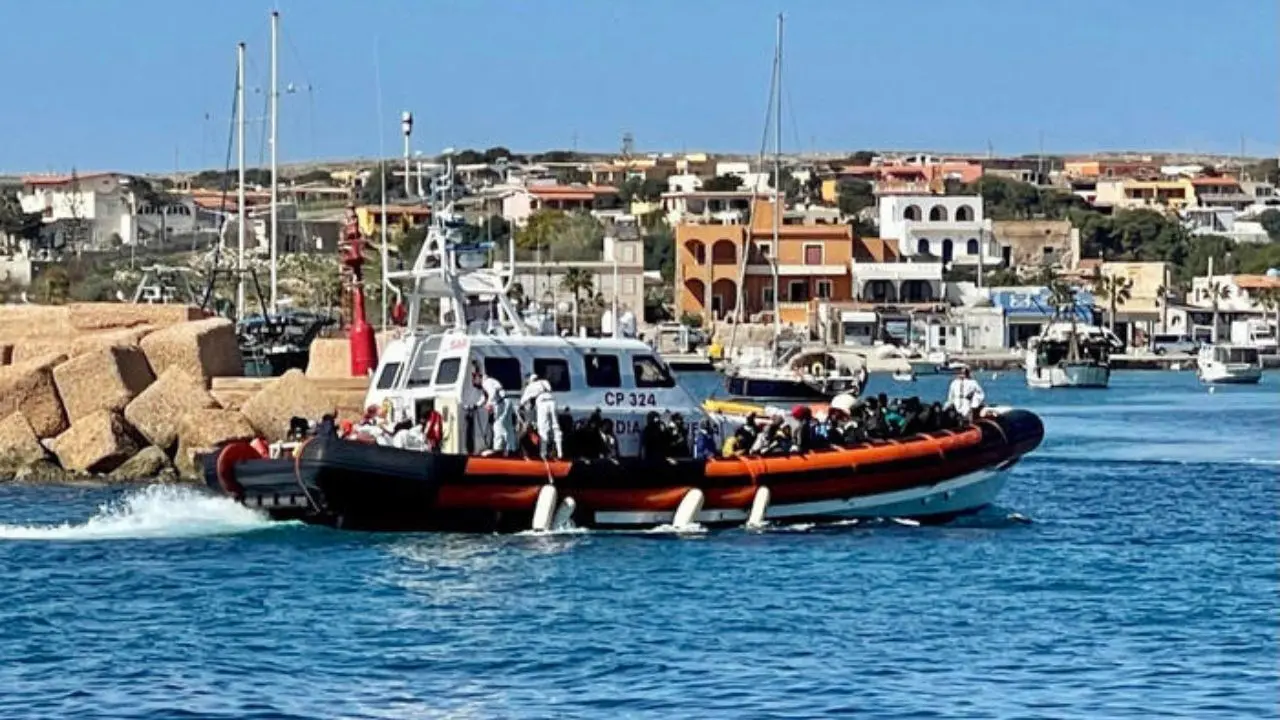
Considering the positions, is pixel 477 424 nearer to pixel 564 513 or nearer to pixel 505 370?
pixel 505 370

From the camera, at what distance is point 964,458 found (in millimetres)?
30203

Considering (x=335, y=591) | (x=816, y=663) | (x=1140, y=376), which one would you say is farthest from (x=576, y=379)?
(x=1140, y=376)

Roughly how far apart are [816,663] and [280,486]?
8910 mm

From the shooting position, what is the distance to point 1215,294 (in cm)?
13112

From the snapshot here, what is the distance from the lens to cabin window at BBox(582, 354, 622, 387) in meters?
29.3

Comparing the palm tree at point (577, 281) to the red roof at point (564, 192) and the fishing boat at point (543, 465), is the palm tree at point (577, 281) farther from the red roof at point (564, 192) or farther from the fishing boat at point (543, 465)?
the fishing boat at point (543, 465)

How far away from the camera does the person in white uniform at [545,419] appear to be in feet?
91.0

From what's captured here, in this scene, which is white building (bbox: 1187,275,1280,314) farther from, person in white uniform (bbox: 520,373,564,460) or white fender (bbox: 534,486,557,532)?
white fender (bbox: 534,486,557,532)

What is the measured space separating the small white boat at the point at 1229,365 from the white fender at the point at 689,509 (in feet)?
254

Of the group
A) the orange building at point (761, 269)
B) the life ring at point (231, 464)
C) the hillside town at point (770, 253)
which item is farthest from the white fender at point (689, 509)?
the orange building at point (761, 269)

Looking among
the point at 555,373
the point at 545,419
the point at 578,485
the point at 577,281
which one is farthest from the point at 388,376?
the point at 577,281

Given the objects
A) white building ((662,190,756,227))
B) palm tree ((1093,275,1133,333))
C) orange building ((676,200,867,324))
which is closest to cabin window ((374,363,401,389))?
orange building ((676,200,867,324))

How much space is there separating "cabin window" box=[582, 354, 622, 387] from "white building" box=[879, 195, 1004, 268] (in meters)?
111

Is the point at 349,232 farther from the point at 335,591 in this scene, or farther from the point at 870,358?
the point at 870,358
